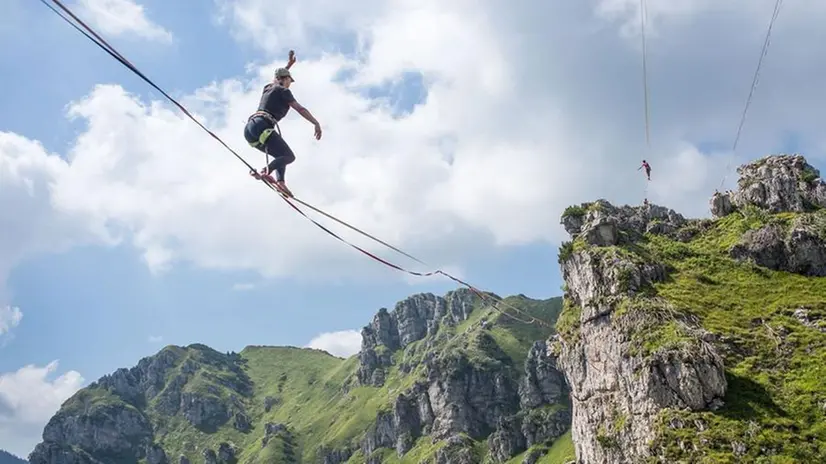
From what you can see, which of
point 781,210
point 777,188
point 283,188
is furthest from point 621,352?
point 283,188

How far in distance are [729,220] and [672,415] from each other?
51254 millimetres

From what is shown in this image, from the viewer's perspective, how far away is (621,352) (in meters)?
65.9

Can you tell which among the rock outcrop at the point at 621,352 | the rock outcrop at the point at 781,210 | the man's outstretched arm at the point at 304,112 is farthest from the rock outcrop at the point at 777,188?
the man's outstretched arm at the point at 304,112

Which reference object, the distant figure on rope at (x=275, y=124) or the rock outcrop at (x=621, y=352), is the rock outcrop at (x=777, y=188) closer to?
the rock outcrop at (x=621, y=352)

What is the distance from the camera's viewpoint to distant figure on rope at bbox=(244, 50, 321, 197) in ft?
61.7

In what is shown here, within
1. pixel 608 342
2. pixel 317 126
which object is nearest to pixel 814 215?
pixel 608 342

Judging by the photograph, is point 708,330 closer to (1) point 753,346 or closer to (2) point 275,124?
(1) point 753,346

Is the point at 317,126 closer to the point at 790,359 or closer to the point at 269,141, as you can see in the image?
the point at 269,141

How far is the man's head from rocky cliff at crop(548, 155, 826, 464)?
4385 cm

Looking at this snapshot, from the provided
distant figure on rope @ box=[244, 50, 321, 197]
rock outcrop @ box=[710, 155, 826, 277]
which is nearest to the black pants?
distant figure on rope @ box=[244, 50, 321, 197]

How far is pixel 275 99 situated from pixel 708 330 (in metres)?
60.1

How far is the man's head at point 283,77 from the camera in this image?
1889 cm

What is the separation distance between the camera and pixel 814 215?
84562 mm

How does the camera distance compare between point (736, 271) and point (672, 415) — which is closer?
point (672, 415)
